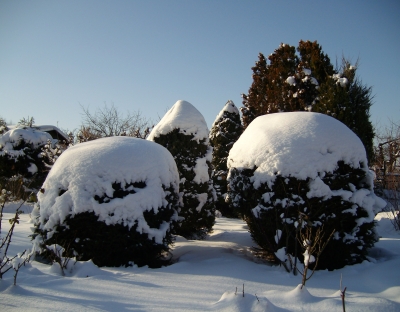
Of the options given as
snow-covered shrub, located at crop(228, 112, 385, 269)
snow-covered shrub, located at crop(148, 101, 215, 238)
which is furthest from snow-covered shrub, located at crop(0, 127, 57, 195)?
snow-covered shrub, located at crop(228, 112, 385, 269)

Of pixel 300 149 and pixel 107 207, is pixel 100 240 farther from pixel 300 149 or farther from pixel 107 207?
pixel 300 149

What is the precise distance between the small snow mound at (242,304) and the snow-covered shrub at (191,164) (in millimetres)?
3612

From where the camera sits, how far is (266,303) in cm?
280

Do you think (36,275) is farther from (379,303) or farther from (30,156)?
(30,156)

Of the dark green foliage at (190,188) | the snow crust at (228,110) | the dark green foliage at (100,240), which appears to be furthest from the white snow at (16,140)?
the dark green foliage at (100,240)

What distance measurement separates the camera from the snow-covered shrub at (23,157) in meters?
13.3

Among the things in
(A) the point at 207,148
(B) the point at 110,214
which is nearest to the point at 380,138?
(A) the point at 207,148

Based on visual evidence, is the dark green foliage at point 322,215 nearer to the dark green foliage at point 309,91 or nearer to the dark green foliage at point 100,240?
the dark green foliage at point 100,240

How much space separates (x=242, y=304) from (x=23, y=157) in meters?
13.5

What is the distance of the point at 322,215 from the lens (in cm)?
434

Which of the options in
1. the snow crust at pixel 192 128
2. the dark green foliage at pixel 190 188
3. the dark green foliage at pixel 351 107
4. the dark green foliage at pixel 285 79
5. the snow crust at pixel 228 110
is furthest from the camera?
the snow crust at pixel 228 110

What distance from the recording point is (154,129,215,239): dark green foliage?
6645 millimetres

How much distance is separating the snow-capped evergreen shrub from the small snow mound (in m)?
9.79

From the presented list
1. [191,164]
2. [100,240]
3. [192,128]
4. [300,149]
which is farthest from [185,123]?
[100,240]
